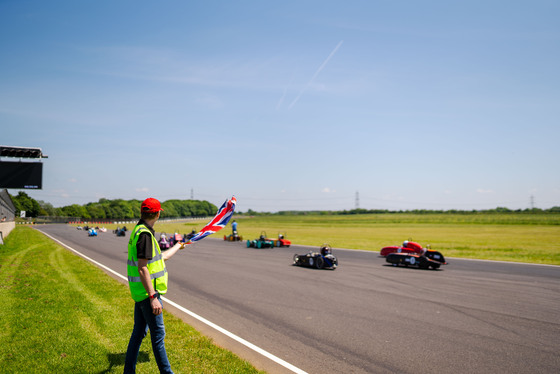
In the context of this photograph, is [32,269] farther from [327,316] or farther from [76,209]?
[76,209]

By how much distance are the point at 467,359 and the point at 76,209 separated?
160 m

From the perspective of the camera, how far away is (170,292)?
11.1 meters

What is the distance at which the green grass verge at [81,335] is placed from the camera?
5.31 meters

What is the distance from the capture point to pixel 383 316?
8.60m

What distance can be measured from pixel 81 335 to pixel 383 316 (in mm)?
6517

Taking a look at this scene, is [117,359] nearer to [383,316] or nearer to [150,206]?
[150,206]

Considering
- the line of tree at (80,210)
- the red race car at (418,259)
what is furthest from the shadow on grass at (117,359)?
the line of tree at (80,210)

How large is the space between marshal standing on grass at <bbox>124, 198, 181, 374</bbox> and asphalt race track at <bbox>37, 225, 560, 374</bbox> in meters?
2.02

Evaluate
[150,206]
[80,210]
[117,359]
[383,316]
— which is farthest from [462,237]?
[80,210]

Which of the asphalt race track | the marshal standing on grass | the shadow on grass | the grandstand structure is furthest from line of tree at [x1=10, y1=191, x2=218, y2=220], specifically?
the marshal standing on grass

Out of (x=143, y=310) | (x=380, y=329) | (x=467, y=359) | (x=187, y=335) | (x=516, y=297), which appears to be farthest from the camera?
(x=516, y=297)

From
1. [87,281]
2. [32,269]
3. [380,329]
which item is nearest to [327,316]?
[380,329]

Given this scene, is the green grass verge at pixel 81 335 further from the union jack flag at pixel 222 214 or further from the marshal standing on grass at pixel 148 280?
the union jack flag at pixel 222 214

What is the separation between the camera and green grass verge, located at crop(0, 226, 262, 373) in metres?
5.31
